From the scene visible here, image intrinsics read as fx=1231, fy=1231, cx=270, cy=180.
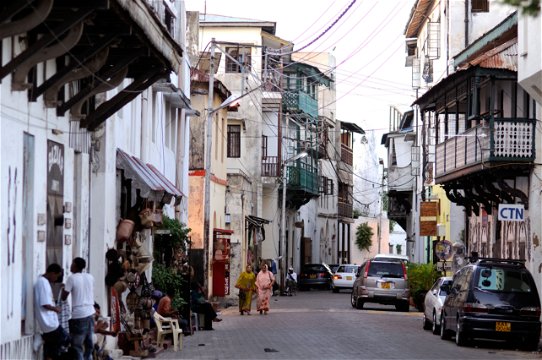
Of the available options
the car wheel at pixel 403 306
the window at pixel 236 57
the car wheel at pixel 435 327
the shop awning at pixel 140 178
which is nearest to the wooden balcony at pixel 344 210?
the window at pixel 236 57

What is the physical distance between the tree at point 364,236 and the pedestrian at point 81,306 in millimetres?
92040

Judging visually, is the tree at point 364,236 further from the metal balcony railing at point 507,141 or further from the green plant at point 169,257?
the green plant at point 169,257

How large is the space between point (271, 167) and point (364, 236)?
1828 inches

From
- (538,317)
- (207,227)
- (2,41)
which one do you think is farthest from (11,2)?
(207,227)

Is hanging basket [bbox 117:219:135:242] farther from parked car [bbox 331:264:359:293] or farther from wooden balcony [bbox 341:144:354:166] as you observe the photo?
wooden balcony [bbox 341:144:354:166]

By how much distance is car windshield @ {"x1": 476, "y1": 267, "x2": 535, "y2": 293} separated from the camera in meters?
26.5

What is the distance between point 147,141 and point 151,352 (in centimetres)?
818

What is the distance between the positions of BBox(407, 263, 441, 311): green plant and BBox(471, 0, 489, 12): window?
10325 millimetres

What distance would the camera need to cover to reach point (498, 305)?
26.1 m

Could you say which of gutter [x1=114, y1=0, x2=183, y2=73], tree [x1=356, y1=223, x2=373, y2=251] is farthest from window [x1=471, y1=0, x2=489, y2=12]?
tree [x1=356, y1=223, x2=373, y2=251]

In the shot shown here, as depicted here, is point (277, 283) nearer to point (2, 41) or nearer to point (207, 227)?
point (207, 227)

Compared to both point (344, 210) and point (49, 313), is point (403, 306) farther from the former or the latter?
point (344, 210)

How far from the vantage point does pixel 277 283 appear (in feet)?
212

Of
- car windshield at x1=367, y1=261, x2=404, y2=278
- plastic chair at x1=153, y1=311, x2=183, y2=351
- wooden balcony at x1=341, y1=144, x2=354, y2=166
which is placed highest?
wooden balcony at x1=341, y1=144, x2=354, y2=166
